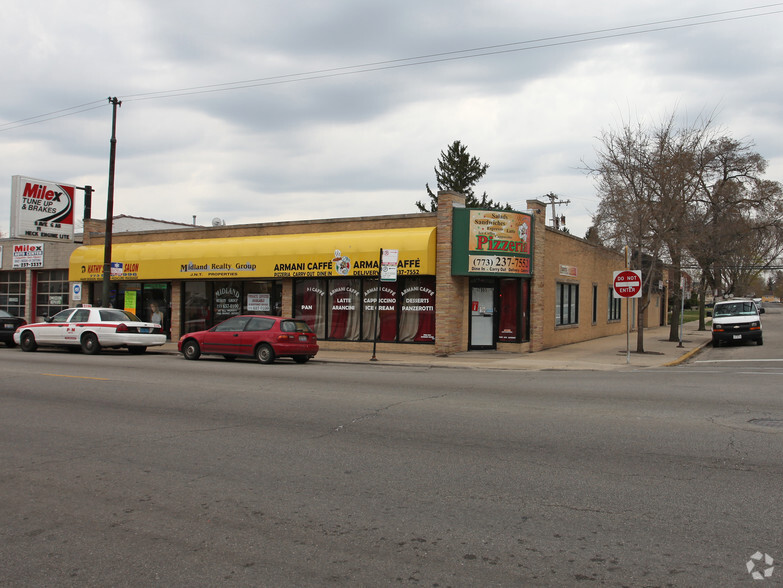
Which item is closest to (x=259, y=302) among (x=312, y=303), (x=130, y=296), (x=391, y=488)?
(x=312, y=303)

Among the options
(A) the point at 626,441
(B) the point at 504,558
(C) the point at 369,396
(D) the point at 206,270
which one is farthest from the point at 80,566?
(D) the point at 206,270

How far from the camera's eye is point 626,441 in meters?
7.52

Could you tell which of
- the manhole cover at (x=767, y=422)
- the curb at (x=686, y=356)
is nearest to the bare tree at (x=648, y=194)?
the curb at (x=686, y=356)

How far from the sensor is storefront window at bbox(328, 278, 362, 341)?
75.1 feet

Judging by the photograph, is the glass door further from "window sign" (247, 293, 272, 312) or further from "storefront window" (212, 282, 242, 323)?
"storefront window" (212, 282, 242, 323)

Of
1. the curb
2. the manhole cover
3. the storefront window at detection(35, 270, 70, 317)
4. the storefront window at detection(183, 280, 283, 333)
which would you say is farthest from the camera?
the storefront window at detection(35, 270, 70, 317)

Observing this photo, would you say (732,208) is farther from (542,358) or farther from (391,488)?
(391,488)

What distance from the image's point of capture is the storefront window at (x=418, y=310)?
2162 centimetres

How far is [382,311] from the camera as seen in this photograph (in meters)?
22.5

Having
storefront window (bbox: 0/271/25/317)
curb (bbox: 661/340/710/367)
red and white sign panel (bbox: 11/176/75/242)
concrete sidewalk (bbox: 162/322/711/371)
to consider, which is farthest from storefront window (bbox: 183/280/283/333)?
curb (bbox: 661/340/710/367)

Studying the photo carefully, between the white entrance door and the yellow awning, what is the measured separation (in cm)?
213

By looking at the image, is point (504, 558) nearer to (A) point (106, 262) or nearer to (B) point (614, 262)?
(A) point (106, 262)

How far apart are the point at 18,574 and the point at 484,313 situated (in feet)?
61.8

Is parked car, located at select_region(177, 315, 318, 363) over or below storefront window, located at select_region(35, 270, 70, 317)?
below
